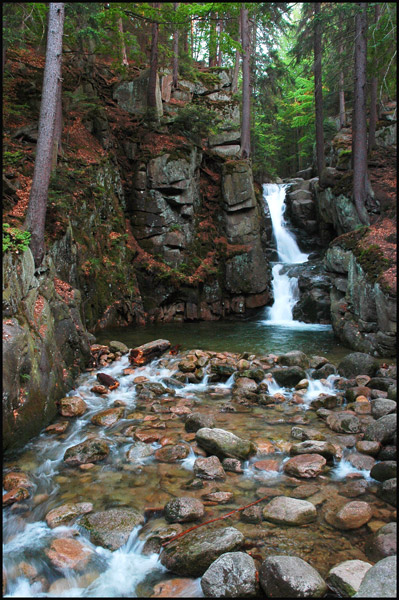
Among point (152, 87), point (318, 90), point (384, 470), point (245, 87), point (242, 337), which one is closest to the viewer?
point (384, 470)

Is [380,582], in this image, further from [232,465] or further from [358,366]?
[358,366]

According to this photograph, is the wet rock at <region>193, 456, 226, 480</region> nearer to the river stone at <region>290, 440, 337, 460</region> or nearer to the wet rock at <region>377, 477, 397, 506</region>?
the river stone at <region>290, 440, 337, 460</region>

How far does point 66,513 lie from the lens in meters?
3.83

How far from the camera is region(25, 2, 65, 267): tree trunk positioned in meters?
7.01

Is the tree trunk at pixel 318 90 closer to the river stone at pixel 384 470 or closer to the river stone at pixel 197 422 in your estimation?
the river stone at pixel 197 422

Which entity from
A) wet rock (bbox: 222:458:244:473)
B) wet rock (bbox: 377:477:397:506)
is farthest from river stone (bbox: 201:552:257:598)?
wet rock (bbox: 377:477:397:506)

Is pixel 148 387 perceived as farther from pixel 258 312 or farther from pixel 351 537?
pixel 258 312

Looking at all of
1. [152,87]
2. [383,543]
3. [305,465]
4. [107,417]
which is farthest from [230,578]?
[152,87]

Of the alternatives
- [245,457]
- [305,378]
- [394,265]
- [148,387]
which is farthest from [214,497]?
[394,265]

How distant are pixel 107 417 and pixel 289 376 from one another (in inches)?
163

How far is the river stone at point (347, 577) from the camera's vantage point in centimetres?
278

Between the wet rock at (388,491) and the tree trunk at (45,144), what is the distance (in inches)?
261

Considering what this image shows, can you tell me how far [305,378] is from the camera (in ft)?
27.5

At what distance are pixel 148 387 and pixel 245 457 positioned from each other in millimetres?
3327
